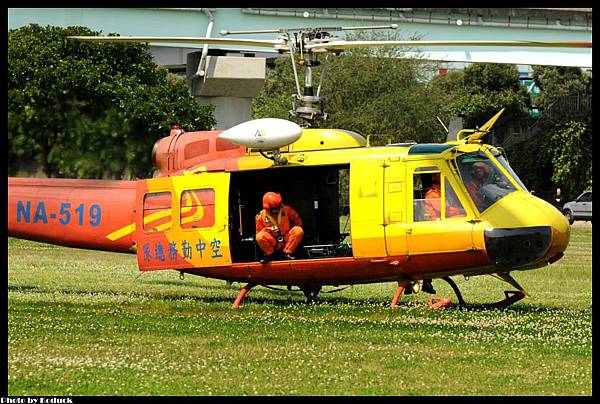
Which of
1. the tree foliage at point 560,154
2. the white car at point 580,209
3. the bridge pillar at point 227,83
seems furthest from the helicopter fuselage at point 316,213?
the tree foliage at point 560,154

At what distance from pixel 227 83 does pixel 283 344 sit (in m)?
29.8

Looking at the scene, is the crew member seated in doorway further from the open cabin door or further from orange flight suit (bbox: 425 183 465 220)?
orange flight suit (bbox: 425 183 465 220)

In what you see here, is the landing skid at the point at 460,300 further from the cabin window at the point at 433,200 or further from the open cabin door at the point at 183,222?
the open cabin door at the point at 183,222

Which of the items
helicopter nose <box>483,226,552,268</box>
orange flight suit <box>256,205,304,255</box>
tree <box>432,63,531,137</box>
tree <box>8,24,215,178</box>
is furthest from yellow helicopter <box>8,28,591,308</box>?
tree <box>432,63,531,137</box>

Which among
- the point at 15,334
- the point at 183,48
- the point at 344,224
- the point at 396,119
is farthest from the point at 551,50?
the point at 15,334

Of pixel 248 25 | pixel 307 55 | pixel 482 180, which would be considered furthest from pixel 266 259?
pixel 248 25

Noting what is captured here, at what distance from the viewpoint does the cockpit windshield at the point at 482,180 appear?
16938 millimetres

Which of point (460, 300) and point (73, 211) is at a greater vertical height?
point (73, 211)

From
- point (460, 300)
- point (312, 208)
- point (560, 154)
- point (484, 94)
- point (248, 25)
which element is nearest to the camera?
point (460, 300)

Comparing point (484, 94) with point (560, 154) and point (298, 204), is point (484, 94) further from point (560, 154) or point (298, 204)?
point (298, 204)

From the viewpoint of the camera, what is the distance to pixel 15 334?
14.9 meters

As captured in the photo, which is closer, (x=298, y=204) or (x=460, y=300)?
(x=460, y=300)

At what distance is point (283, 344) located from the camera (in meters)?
14.5

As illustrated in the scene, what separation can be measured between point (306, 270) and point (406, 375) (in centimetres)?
546
